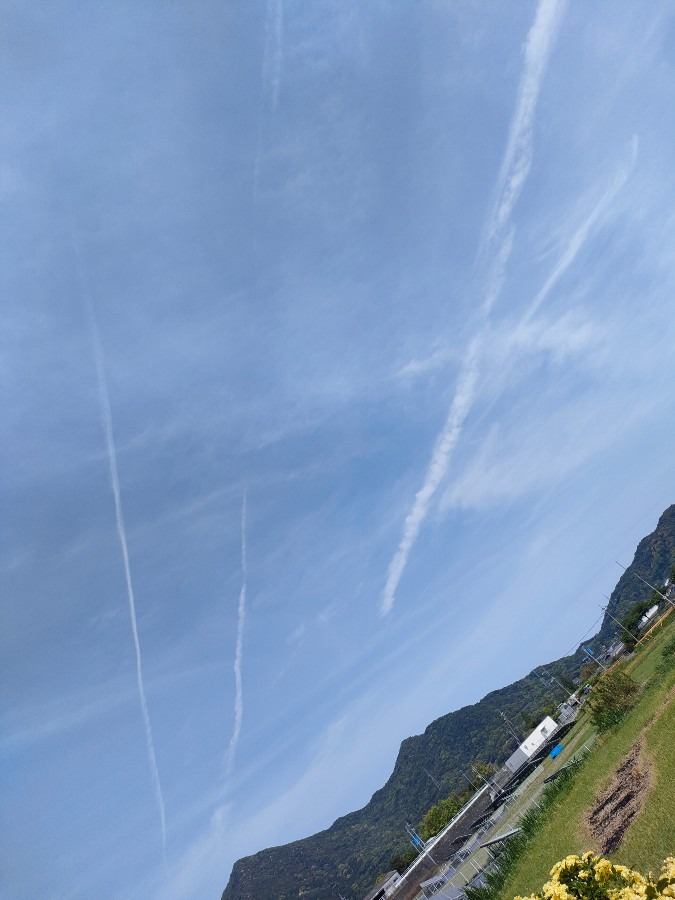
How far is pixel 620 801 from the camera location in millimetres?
21891

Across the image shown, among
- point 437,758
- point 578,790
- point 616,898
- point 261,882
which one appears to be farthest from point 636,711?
point 261,882

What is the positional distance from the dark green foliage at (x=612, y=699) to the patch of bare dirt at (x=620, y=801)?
10.6 metres

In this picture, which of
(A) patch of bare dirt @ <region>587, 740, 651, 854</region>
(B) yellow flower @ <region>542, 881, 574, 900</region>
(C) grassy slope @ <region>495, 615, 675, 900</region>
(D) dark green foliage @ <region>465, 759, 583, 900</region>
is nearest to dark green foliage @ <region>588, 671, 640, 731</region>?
(C) grassy slope @ <region>495, 615, 675, 900</region>

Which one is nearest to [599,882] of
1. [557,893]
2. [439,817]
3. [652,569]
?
[557,893]

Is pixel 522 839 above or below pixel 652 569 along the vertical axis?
above

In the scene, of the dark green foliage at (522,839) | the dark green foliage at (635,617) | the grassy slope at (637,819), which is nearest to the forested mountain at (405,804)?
the dark green foliage at (635,617)

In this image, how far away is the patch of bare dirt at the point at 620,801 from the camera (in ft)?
64.2

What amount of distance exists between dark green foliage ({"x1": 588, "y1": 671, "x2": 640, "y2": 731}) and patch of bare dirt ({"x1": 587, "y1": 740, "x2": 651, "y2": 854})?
10.6m

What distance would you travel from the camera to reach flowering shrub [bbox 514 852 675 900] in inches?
284

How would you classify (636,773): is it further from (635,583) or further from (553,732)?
(635,583)

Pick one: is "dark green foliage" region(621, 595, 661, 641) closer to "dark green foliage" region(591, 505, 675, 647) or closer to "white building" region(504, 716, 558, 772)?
"white building" region(504, 716, 558, 772)

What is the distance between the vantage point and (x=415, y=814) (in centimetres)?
16462

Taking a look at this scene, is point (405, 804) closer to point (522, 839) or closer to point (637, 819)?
point (522, 839)

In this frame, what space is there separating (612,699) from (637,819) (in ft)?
64.9
